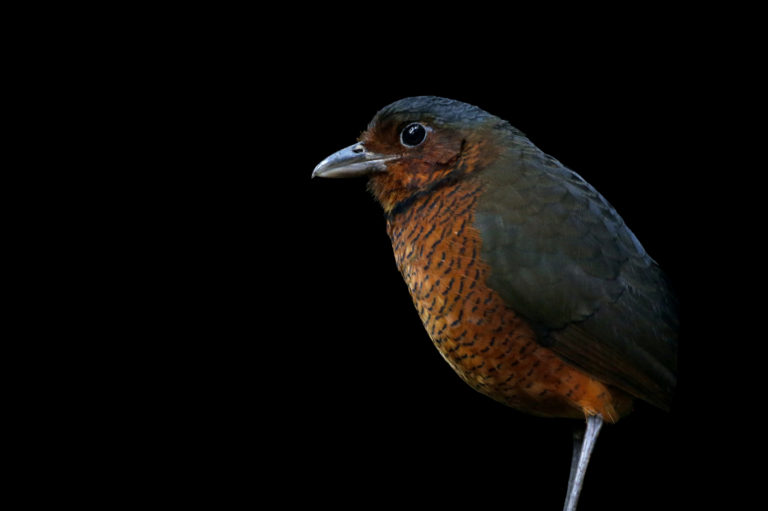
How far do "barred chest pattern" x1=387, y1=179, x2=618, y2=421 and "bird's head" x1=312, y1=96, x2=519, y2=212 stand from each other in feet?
0.47

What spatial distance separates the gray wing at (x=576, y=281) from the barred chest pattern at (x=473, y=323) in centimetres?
7

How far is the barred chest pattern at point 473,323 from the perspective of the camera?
4.67m

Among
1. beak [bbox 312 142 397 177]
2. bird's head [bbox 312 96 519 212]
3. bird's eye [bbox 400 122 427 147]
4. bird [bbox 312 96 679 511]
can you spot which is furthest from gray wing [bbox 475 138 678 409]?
beak [bbox 312 142 397 177]

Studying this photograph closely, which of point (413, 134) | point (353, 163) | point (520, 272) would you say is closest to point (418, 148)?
point (413, 134)

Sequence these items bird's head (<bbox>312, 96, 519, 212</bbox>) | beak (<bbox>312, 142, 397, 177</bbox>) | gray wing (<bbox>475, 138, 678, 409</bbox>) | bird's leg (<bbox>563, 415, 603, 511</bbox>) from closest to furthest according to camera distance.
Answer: gray wing (<bbox>475, 138, 678, 409</bbox>) < bird's leg (<bbox>563, 415, 603, 511</bbox>) < bird's head (<bbox>312, 96, 519, 212</bbox>) < beak (<bbox>312, 142, 397, 177</bbox>)

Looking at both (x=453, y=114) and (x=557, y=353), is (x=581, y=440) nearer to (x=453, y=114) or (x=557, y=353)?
(x=557, y=353)

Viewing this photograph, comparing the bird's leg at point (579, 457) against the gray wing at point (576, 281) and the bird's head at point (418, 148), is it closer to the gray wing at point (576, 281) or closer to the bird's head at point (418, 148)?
the gray wing at point (576, 281)

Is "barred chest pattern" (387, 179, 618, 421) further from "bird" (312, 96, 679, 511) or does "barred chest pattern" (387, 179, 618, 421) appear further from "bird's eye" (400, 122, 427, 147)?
"bird's eye" (400, 122, 427, 147)

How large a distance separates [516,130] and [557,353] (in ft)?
4.53

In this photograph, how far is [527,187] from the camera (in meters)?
4.88

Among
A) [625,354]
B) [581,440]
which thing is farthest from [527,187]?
[581,440]

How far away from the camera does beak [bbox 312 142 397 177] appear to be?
5156 mm

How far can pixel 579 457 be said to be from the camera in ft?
17.0

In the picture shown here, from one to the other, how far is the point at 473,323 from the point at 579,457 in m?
1.16
